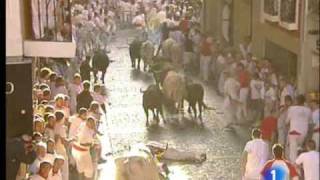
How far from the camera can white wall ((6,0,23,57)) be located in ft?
3.79

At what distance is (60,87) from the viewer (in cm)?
117

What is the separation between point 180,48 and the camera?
1172mm

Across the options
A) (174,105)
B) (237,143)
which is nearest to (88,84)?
(174,105)

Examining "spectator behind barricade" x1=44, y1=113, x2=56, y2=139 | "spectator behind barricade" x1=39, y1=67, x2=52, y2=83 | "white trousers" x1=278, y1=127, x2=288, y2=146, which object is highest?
"spectator behind barricade" x1=39, y1=67, x2=52, y2=83

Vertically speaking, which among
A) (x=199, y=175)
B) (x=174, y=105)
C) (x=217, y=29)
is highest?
(x=217, y=29)

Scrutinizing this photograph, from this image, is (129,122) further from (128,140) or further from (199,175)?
(199,175)

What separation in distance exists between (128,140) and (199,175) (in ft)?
0.41

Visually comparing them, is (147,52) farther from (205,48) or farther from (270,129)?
(270,129)

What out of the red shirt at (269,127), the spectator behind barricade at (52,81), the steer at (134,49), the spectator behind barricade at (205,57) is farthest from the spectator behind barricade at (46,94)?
the red shirt at (269,127)

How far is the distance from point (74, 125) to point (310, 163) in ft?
1.22

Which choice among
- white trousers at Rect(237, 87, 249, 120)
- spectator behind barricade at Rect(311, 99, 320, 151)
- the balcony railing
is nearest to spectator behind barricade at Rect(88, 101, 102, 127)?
the balcony railing

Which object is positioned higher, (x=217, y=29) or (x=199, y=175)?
(x=217, y=29)

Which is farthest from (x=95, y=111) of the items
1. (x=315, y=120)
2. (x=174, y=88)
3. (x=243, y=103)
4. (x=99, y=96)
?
(x=315, y=120)

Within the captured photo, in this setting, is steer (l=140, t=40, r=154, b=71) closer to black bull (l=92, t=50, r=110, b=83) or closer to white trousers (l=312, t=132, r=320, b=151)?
black bull (l=92, t=50, r=110, b=83)
